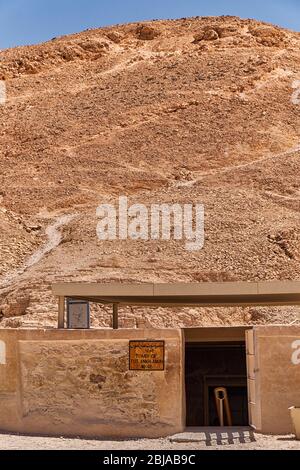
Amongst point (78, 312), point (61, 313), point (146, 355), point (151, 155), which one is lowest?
point (146, 355)

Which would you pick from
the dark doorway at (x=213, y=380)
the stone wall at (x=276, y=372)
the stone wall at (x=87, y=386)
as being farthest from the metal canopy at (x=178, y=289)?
the dark doorway at (x=213, y=380)

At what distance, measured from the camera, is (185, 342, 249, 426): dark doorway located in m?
19.9

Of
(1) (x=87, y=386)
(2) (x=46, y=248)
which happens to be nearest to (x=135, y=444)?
(1) (x=87, y=386)

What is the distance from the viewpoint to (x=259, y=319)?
2919 centimetres

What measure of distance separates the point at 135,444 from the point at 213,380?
6307 mm

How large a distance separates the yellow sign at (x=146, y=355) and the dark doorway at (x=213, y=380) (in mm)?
4961

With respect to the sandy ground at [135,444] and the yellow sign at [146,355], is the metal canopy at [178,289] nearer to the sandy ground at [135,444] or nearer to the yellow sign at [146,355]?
the yellow sign at [146,355]

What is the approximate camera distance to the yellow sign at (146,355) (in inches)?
587

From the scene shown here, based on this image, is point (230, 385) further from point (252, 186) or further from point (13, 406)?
point (252, 186)

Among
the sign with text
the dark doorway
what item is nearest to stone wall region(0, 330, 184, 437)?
the sign with text

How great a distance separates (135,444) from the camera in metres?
14.2

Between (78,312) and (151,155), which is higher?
(151,155)

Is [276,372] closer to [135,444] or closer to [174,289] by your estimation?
[174,289]

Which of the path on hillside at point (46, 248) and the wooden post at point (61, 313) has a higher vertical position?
the path on hillside at point (46, 248)
